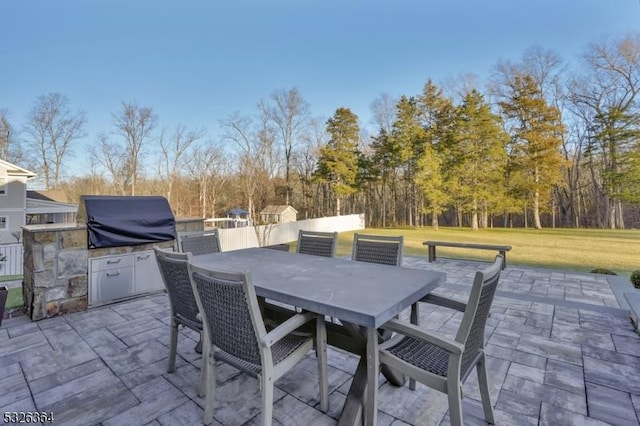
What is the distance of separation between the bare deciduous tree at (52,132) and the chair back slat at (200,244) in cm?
1908

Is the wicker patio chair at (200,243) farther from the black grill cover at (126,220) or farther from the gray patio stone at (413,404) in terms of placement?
the gray patio stone at (413,404)

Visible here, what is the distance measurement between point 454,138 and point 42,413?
17.6 meters

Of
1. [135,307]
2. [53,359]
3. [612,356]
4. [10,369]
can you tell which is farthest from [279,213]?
[612,356]

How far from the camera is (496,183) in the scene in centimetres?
1536

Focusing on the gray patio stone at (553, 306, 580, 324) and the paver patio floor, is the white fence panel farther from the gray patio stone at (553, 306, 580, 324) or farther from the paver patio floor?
the gray patio stone at (553, 306, 580, 324)

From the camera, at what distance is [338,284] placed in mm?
1803

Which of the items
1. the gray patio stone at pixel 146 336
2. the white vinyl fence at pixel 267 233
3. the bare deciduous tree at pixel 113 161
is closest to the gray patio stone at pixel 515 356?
the gray patio stone at pixel 146 336

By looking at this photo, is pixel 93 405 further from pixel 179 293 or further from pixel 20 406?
pixel 179 293

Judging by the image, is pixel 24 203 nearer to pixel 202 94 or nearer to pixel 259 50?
pixel 202 94

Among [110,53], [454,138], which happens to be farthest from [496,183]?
[110,53]

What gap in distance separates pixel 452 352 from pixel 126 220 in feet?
13.3

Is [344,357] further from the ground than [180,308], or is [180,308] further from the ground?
[180,308]

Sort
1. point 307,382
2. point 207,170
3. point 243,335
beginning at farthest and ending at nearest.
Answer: point 207,170, point 307,382, point 243,335

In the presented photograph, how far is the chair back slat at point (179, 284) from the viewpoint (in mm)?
1826
